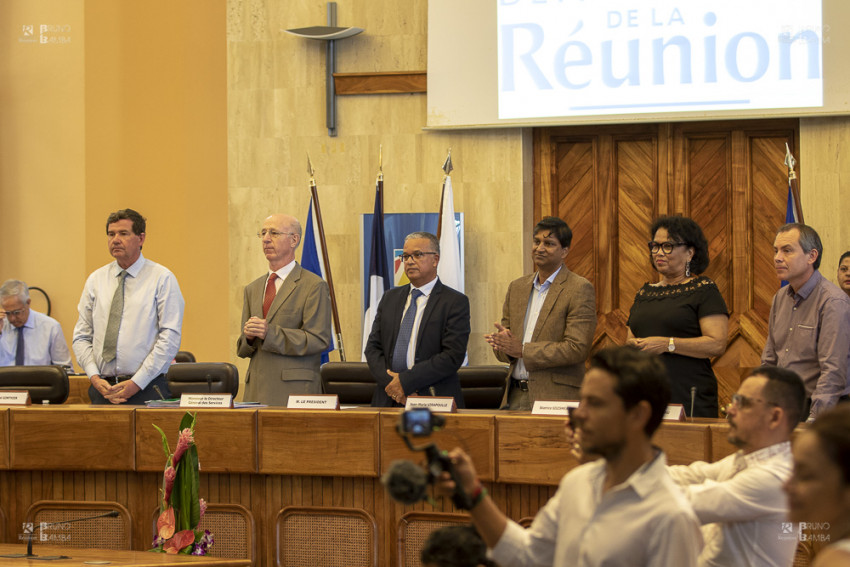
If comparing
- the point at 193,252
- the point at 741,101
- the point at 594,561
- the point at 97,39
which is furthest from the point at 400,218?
the point at 594,561

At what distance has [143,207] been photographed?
802cm

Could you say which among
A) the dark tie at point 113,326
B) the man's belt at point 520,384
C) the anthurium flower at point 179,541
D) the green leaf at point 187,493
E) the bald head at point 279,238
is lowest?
the anthurium flower at point 179,541

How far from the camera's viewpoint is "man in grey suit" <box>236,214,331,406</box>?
448 centimetres

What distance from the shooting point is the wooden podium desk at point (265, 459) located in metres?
3.63

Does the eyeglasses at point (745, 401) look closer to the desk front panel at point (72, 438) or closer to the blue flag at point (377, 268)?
the desk front panel at point (72, 438)

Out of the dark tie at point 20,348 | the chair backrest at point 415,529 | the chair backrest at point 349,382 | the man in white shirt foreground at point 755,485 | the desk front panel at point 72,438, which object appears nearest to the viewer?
the man in white shirt foreground at point 755,485

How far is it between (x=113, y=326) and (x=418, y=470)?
3.29 meters

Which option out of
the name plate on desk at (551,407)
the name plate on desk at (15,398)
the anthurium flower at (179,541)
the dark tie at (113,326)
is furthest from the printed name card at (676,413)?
the name plate on desk at (15,398)

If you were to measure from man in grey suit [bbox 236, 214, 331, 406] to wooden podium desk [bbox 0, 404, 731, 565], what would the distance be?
568mm

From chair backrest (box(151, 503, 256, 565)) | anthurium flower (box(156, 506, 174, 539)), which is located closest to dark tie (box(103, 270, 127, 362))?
chair backrest (box(151, 503, 256, 565))

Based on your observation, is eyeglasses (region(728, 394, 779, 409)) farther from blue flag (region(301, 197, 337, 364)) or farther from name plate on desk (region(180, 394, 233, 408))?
blue flag (region(301, 197, 337, 364))

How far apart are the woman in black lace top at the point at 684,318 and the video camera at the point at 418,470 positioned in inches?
85.4

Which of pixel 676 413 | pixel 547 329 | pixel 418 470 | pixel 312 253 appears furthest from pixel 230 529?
pixel 312 253

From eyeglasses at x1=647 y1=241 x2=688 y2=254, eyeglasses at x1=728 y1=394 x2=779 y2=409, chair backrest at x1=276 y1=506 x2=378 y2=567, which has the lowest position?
chair backrest at x1=276 y1=506 x2=378 y2=567
